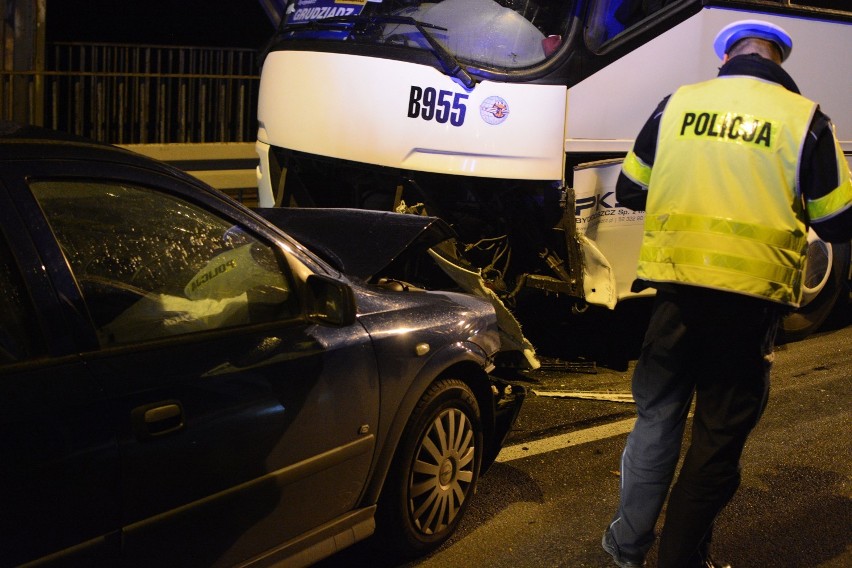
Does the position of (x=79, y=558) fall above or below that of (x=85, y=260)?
below

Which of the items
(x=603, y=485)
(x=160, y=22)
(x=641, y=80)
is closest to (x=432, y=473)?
(x=603, y=485)

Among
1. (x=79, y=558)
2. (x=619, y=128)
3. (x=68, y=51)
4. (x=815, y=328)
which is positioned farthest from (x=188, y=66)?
(x=79, y=558)

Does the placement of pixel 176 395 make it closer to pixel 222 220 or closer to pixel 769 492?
pixel 222 220

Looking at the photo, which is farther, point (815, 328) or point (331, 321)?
point (815, 328)

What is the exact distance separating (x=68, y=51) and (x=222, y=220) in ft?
26.5

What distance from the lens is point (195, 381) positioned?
279cm

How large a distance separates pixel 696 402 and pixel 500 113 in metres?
2.91

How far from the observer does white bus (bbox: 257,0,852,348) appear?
5992 millimetres

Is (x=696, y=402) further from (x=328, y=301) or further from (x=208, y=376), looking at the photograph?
(x=208, y=376)

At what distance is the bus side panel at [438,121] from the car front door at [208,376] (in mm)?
2811

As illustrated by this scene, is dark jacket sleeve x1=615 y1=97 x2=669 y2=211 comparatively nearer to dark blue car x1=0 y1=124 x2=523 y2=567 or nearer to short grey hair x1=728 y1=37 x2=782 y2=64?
short grey hair x1=728 y1=37 x2=782 y2=64

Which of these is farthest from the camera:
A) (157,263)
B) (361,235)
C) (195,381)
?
(361,235)

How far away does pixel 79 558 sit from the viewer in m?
2.47

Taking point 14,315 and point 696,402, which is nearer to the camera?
point 14,315
